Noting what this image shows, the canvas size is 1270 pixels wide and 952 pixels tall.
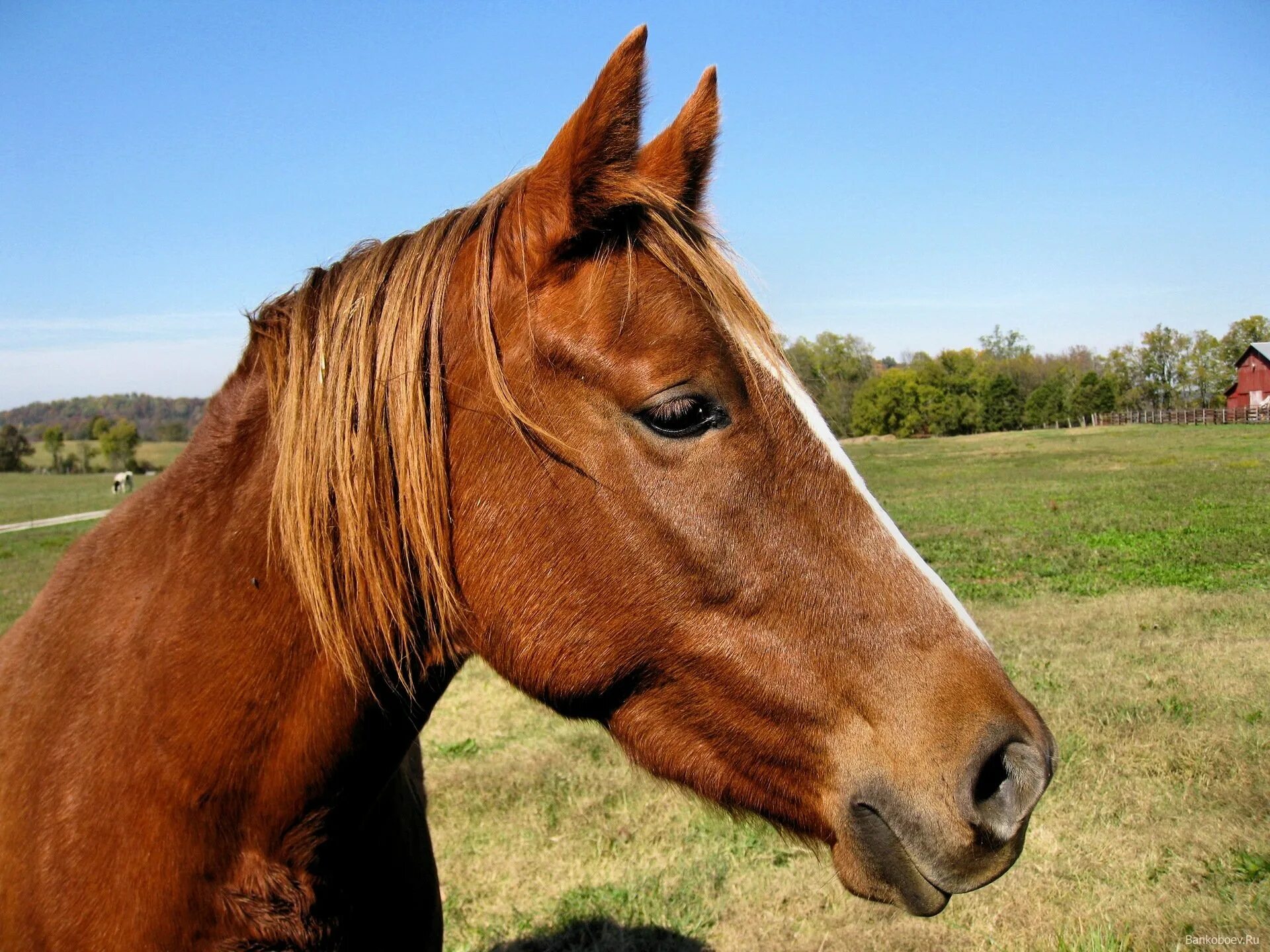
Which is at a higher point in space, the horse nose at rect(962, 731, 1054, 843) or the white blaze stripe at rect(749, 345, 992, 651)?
the white blaze stripe at rect(749, 345, 992, 651)

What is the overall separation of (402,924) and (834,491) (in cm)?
161

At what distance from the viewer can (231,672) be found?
168 centimetres

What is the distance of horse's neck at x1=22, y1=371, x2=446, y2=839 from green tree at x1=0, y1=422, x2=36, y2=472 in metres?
51.9

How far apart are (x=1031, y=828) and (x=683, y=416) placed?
429 cm

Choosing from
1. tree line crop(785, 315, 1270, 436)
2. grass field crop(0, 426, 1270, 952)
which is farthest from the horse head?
tree line crop(785, 315, 1270, 436)

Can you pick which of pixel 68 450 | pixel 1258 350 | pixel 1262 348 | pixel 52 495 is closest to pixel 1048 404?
Answer: pixel 1258 350

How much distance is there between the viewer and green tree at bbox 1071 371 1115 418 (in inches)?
2251

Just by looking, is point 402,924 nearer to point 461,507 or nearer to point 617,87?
point 461,507

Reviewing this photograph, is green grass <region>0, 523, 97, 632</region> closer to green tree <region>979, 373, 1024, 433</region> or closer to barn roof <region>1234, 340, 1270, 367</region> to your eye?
barn roof <region>1234, 340, 1270, 367</region>

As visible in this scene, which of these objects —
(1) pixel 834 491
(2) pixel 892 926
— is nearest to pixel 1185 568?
(2) pixel 892 926

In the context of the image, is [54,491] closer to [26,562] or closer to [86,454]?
[86,454]

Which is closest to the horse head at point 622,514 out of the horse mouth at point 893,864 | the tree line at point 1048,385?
the horse mouth at point 893,864

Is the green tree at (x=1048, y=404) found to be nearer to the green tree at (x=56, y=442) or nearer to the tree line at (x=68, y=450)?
the tree line at (x=68, y=450)

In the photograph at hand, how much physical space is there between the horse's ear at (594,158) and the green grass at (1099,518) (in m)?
10.2
